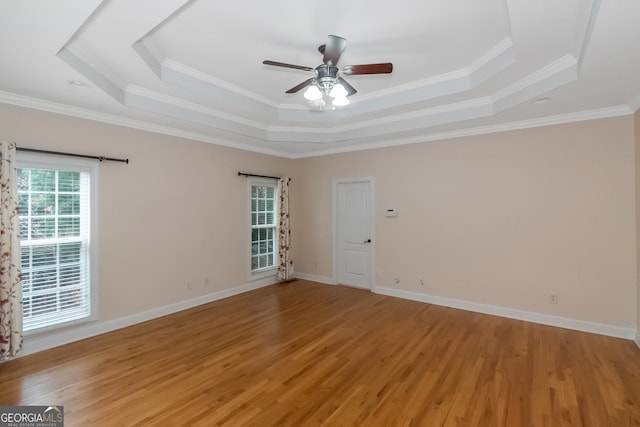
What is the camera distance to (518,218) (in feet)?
13.6

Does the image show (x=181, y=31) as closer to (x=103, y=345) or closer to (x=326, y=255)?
(x=103, y=345)

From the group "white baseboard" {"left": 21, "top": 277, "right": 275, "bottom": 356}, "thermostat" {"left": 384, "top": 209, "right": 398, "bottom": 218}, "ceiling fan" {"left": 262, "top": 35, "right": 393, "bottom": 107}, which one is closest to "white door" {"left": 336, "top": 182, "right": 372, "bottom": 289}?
"thermostat" {"left": 384, "top": 209, "right": 398, "bottom": 218}

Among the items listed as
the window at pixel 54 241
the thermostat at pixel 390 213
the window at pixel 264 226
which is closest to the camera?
the window at pixel 54 241

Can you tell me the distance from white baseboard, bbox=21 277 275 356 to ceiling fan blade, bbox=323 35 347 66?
155 inches

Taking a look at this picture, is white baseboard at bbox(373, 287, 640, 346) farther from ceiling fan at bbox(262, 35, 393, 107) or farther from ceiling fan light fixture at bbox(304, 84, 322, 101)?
ceiling fan light fixture at bbox(304, 84, 322, 101)

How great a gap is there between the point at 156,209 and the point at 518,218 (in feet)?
16.5

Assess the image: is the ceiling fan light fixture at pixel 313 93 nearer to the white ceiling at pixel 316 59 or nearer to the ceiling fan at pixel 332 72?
the ceiling fan at pixel 332 72

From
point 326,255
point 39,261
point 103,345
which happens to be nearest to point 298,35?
point 39,261

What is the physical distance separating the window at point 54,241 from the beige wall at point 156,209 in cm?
17

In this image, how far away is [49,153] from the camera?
3.24 metres

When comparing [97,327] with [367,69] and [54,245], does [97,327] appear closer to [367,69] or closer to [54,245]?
[54,245]

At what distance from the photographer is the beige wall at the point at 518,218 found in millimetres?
3590

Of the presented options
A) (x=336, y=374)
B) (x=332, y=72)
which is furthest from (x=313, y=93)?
(x=336, y=374)

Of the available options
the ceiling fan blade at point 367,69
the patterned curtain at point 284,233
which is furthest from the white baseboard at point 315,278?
the ceiling fan blade at point 367,69
